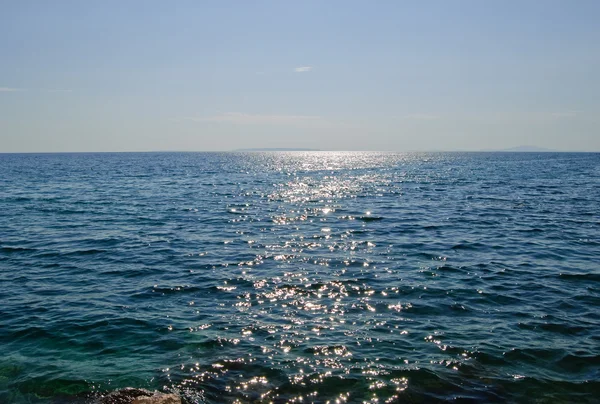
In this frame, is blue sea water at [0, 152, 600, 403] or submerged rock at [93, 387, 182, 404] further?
blue sea water at [0, 152, 600, 403]

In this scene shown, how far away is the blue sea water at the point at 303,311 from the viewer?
10.8m

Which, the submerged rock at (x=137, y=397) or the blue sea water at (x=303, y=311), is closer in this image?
the submerged rock at (x=137, y=397)

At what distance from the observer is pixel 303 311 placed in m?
15.4

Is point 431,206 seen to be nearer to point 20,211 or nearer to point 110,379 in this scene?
point 110,379

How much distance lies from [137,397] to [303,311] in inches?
279

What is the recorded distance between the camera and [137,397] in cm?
934

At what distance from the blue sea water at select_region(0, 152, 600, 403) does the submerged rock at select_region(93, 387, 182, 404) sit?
805mm

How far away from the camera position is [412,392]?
10.3 m

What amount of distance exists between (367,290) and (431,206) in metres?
26.9

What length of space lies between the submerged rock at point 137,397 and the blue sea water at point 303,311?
81cm

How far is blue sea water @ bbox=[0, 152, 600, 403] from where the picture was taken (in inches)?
426

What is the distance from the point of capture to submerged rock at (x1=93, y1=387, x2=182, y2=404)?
920 centimetres

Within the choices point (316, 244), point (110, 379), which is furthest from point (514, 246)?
point (110, 379)

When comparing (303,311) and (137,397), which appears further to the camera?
(303,311)
